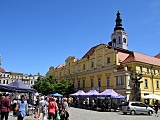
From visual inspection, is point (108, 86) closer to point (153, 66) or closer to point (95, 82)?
point (95, 82)

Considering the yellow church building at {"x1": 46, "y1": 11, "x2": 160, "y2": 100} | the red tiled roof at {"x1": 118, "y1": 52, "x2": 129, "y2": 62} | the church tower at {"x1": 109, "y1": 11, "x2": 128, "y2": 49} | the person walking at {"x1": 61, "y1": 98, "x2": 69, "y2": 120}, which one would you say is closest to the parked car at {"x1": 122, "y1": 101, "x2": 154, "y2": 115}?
the yellow church building at {"x1": 46, "y1": 11, "x2": 160, "y2": 100}

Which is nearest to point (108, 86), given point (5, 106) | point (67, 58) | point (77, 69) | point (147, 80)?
point (147, 80)

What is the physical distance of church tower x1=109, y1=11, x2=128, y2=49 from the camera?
73062mm

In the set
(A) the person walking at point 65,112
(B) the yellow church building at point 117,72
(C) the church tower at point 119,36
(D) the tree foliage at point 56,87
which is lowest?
(A) the person walking at point 65,112

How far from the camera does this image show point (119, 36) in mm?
73438

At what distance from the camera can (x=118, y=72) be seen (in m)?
38.2

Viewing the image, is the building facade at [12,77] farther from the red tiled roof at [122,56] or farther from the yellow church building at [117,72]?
the red tiled roof at [122,56]

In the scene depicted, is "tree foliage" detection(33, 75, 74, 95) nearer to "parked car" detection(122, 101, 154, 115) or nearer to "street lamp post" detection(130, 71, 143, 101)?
"street lamp post" detection(130, 71, 143, 101)

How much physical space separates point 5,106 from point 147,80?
32.1 m

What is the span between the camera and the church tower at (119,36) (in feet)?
240

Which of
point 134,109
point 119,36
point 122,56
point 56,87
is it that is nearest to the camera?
point 134,109

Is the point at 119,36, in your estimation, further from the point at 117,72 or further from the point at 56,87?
the point at 117,72

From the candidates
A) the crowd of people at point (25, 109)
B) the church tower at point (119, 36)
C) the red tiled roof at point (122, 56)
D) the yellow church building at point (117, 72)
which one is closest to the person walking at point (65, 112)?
the crowd of people at point (25, 109)

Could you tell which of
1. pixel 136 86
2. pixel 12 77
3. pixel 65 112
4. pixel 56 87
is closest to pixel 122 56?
pixel 136 86
